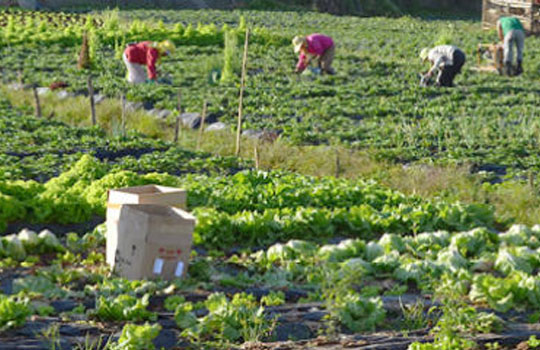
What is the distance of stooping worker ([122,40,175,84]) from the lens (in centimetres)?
1611

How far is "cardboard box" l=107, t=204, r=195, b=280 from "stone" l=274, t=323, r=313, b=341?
1.11 m

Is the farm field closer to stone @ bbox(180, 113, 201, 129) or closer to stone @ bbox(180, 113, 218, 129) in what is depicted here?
stone @ bbox(180, 113, 218, 129)

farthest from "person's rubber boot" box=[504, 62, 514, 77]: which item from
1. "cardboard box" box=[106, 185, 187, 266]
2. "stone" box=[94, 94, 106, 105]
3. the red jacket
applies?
"cardboard box" box=[106, 185, 187, 266]

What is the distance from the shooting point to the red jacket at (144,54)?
52.6 ft

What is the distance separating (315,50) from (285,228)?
985 cm

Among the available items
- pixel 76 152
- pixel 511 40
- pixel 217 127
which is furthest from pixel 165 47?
pixel 511 40

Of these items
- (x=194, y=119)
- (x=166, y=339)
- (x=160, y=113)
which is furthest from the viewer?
(x=160, y=113)

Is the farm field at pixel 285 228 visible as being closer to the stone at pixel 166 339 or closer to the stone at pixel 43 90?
the stone at pixel 166 339

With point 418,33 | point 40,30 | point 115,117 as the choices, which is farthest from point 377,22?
point 115,117

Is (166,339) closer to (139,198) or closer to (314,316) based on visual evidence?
(314,316)

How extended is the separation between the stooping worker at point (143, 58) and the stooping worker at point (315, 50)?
2.26m

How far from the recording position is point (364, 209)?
8.52 metres

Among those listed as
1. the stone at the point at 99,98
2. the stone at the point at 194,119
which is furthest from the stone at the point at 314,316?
the stone at the point at 99,98

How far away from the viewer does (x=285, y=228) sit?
805cm
